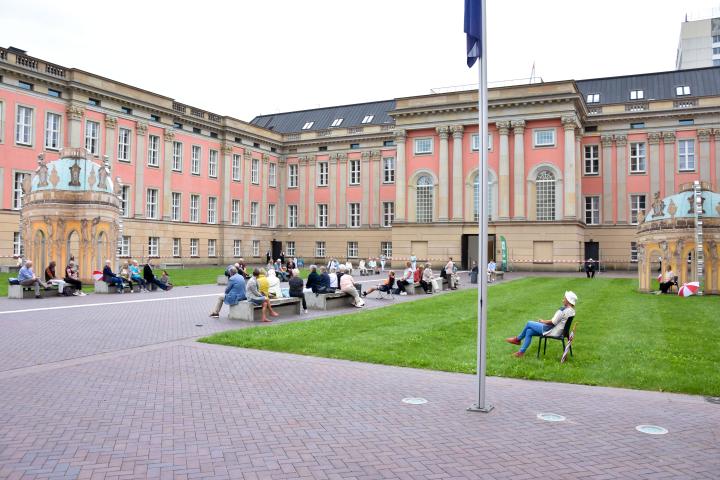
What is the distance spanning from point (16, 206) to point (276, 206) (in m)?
31.2

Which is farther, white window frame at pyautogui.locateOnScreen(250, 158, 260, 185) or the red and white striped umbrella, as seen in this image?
white window frame at pyautogui.locateOnScreen(250, 158, 260, 185)

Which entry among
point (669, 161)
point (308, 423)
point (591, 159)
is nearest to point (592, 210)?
point (591, 159)

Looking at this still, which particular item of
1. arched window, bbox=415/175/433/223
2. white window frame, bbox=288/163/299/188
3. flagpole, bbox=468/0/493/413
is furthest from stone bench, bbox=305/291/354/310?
white window frame, bbox=288/163/299/188

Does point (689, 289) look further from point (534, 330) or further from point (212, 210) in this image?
point (212, 210)

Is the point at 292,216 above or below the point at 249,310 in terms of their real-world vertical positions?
above

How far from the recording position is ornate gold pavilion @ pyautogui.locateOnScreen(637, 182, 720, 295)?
85.4ft

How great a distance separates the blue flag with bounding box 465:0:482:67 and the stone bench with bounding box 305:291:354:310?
536 inches

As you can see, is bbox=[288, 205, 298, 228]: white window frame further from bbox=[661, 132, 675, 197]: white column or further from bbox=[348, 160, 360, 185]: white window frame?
bbox=[661, 132, 675, 197]: white column

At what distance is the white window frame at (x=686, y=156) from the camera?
51.7 metres

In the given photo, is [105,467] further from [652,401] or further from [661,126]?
[661,126]

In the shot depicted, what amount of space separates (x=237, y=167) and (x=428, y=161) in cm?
2150

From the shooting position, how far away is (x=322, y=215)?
67188 mm

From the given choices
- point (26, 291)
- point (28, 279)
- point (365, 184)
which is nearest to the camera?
point (28, 279)

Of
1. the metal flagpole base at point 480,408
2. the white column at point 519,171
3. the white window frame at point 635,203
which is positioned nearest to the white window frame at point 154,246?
the white column at point 519,171
